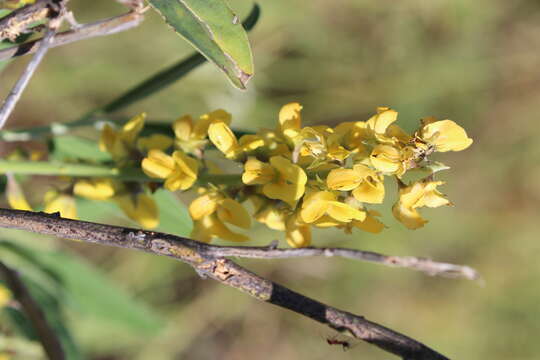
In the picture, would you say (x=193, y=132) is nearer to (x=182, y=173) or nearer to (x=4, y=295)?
(x=182, y=173)

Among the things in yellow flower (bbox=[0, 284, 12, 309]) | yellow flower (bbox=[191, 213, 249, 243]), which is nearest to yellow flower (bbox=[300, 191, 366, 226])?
yellow flower (bbox=[191, 213, 249, 243])

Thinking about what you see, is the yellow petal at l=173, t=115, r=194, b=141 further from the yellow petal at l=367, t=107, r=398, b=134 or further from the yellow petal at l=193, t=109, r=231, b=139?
the yellow petal at l=367, t=107, r=398, b=134

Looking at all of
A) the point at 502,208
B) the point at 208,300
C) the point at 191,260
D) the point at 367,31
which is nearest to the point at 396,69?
the point at 367,31

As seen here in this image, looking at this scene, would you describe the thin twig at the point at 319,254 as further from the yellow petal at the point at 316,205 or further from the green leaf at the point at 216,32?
the green leaf at the point at 216,32

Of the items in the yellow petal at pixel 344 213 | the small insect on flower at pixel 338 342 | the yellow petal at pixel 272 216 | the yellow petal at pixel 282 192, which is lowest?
the small insect on flower at pixel 338 342

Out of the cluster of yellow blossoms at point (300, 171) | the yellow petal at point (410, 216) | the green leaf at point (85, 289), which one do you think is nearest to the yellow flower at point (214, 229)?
the cluster of yellow blossoms at point (300, 171)

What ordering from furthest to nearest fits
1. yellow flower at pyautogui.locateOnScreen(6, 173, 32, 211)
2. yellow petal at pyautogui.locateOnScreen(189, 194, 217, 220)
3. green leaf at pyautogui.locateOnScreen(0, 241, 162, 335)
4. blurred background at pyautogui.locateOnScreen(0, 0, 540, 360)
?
blurred background at pyautogui.locateOnScreen(0, 0, 540, 360)
green leaf at pyautogui.locateOnScreen(0, 241, 162, 335)
yellow flower at pyautogui.locateOnScreen(6, 173, 32, 211)
yellow petal at pyautogui.locateOnScreen(189, 194, 217, 220)

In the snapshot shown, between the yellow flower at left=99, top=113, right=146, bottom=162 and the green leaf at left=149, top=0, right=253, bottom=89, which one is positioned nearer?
the green leaf at left=149, top=0, right=253, bottom=89
